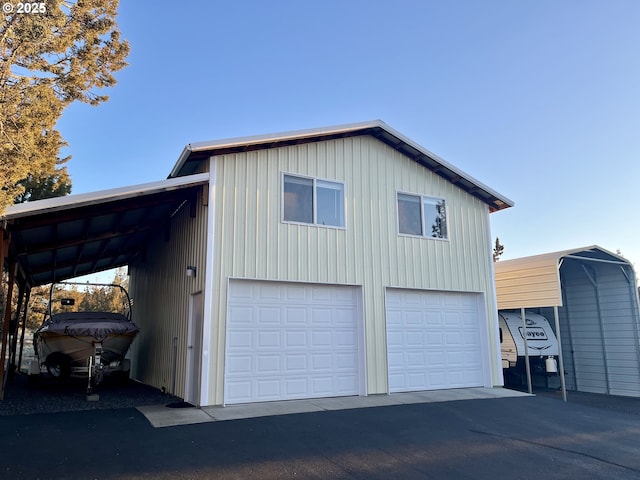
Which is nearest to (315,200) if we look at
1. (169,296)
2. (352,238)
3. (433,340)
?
(352,238)

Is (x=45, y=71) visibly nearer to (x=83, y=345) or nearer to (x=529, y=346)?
(x=83, y=345)

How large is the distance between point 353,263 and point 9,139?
21.2 ft

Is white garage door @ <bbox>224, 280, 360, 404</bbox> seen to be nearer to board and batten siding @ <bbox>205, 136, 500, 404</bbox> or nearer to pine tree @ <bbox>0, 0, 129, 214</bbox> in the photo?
board and batten siding @ <bbox>205, 136, 500, 404</bbox>

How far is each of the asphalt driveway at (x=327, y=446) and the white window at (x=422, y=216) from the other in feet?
14.2

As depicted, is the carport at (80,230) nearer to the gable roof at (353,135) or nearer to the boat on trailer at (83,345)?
the gable roof at (353,135)

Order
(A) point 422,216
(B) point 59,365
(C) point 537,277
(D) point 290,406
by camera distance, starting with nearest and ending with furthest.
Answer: (D) point 290,406
(B) point 59,365
(A) point 422,216
(C) point 537,277

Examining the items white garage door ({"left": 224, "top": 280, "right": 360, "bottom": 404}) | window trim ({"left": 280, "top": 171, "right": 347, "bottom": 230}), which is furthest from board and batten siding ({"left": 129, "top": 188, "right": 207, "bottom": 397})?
window trim ({"left": 280, "top": 171, "right": 347, "bottom": 230})

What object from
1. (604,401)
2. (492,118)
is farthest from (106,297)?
(604,401)

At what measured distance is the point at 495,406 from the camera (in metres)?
8.88

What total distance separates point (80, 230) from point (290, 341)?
554 cm

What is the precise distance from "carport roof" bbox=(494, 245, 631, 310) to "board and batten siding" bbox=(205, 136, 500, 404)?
1.75m

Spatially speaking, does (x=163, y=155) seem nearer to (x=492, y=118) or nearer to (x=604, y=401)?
(x=492, y=118)

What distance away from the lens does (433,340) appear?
10.6 metres

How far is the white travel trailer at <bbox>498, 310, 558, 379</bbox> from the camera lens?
1332cm
